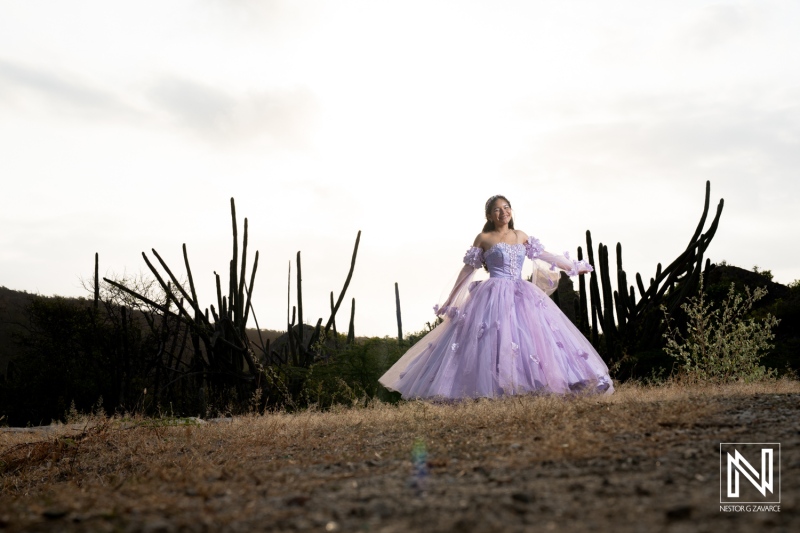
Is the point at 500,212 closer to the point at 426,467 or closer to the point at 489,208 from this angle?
the point at 489,208

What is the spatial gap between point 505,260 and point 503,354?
1309mm

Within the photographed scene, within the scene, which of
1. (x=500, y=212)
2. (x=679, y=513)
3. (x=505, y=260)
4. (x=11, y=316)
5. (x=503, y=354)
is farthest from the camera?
(x=11, y=316)

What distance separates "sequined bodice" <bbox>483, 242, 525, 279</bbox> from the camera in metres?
9.27

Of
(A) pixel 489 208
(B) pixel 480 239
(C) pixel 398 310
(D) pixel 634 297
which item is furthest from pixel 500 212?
(C) pixel 398 310

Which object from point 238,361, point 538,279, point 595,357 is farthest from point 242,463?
point 238,361

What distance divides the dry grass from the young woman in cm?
42

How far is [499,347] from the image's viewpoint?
8.48 metres

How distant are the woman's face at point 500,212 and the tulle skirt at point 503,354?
76 centimetres

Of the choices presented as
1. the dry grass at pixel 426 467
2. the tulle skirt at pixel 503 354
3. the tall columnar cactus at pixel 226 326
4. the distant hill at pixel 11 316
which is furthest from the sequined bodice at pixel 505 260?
the distant hill at pixel 11 316

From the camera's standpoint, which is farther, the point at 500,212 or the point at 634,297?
the point at 634,297

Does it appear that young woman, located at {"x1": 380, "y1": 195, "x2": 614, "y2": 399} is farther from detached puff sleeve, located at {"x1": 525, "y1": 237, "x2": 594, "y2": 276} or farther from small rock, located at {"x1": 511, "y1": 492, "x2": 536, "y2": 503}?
small rock, located at {"x1": 511, "y1": 492, "x2": 536, "y2": 503}

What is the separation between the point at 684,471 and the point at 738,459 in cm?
39

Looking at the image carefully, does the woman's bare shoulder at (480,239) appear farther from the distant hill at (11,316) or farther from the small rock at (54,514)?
the distant hill at (11,316)

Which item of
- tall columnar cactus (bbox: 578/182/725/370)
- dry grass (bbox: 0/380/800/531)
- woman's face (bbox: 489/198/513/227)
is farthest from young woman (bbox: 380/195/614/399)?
tall columnar cactus (bbox: 578/182/725/370)
